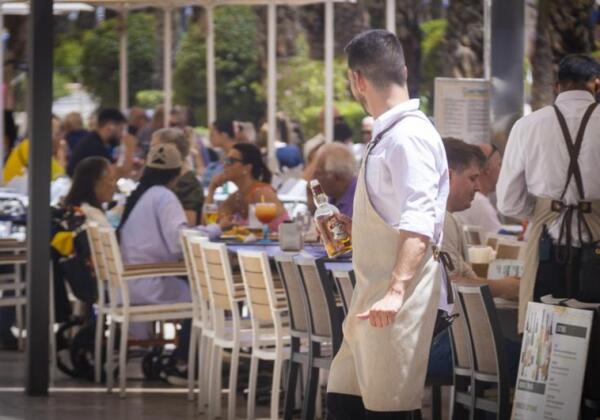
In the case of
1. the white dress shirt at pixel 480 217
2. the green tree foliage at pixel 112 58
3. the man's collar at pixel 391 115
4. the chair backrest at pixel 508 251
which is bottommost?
the chair backrest at pixel 508 251

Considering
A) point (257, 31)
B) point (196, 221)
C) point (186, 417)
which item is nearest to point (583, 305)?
point (186, 417)

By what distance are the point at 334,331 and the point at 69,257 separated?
4.63 metres

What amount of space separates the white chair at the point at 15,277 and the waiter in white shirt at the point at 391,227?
26.5ft

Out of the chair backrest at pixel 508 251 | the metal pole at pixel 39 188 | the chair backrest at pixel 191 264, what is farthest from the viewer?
the metal pole at pixel 39 188

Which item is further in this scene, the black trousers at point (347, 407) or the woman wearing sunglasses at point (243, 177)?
the woman wearing sunglasses at point (243, 177)

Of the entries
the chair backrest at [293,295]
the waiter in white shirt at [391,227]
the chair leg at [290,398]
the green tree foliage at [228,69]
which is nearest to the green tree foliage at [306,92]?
the green tree foliage at [228,69]

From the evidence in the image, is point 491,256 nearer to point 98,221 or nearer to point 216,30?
point 98,221

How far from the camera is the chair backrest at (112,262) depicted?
11320 millimetres

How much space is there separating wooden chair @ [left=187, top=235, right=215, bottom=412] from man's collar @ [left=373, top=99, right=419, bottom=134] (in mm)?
4648

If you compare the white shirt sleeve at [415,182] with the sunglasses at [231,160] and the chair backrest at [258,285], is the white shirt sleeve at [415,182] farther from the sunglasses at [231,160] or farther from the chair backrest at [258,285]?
the sunglasses at [231,160]

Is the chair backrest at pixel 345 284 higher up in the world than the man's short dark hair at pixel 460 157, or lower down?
lower down

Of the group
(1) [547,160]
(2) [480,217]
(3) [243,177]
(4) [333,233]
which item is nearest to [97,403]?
(3) [243,177]

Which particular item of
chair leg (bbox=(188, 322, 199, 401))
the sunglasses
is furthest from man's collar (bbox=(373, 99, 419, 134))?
the sunglasses

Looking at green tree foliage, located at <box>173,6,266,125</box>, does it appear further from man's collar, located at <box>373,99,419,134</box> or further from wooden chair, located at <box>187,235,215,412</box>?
man's collar, located at <box>373,99,419,134</box>
